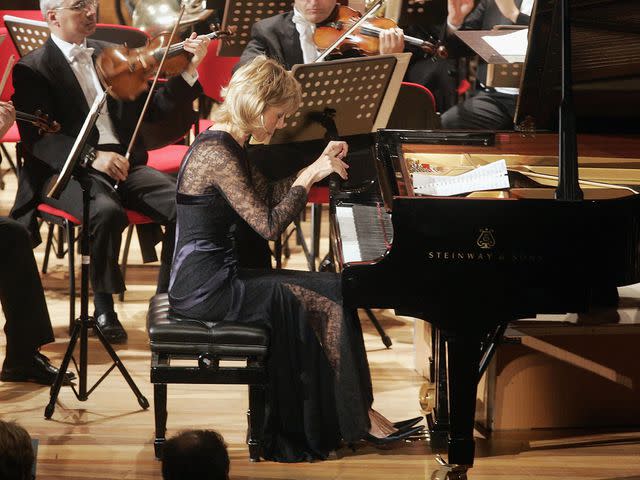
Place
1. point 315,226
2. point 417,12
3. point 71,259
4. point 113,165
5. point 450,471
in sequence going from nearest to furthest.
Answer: point 450,471
point 113,165
point 71,259
point 315,226
point 417,12

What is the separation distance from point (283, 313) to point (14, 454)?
5.37 feet

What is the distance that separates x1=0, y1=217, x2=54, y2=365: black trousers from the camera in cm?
401

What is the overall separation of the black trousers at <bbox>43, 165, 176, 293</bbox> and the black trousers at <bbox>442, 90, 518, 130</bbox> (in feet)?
6.42

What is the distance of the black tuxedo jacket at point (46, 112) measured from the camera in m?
4.52

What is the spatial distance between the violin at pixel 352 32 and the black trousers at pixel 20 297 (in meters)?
1.74

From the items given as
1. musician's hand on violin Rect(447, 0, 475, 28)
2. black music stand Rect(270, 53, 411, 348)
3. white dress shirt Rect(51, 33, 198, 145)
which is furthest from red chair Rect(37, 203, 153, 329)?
musician's hand on violin Rect(447, 0, 475, 28)

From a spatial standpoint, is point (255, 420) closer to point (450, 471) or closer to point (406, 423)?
point (406, 423)

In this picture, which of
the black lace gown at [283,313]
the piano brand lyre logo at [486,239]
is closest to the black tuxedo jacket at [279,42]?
the black lace gown at [283,313]

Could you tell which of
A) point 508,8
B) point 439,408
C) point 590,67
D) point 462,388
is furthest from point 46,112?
point 508,8

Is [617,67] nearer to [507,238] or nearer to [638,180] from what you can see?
[638,180]

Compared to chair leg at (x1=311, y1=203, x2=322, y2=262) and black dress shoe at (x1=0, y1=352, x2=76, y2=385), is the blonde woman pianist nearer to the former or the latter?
black dress shoe at (x1=0, y1=352, x2=76, y2=385)

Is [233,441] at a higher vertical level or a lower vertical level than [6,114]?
lower

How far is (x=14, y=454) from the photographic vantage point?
1854 millimetres

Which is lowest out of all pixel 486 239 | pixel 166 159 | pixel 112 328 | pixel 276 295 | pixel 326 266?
pixel 112 328
